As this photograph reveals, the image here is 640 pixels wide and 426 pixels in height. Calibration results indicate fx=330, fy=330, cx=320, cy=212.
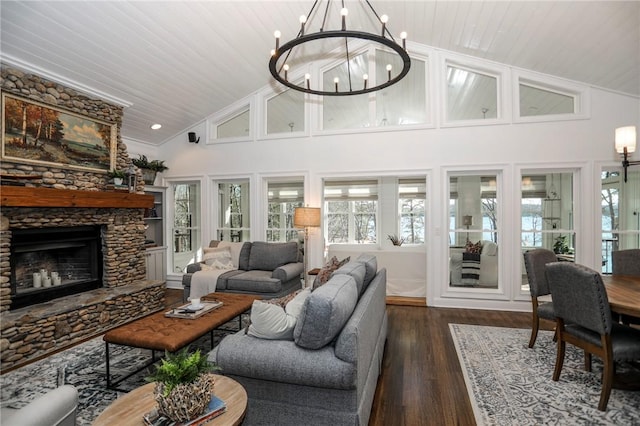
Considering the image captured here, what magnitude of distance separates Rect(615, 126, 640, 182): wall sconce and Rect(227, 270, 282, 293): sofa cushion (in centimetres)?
475

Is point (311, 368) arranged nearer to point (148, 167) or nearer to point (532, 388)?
point (532, 388)

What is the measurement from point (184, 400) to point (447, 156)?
15.3ft

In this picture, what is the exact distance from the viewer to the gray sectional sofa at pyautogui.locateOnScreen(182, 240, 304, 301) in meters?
4.66

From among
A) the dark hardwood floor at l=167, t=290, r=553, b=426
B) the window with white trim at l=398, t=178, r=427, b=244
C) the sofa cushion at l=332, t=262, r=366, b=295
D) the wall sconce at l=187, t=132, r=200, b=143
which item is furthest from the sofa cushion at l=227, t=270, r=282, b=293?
the window with white trim at l=398, t=178, r=427, b=244

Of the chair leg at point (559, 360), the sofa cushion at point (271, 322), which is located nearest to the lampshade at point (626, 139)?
the chair leg at point (559, 360)

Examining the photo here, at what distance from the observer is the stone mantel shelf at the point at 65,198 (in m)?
3.32

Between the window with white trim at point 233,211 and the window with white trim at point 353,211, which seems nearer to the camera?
the window with white trim at point 233,211

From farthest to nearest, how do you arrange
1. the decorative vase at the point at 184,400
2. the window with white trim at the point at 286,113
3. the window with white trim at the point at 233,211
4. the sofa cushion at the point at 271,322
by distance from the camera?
the window with white trim at the point at 233,211 → the window with white trim at the point at 286,113 → the sofa cushion at the point at 271,322 → the decorative vase at the point at 184,400

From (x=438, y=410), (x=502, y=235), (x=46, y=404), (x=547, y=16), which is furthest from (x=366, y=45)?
(x=46, y=404)

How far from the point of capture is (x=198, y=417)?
143 cm

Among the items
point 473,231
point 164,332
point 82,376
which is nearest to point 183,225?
point 82,376

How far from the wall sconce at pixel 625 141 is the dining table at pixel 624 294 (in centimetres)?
180

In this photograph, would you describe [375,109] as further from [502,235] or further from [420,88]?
[502,235]

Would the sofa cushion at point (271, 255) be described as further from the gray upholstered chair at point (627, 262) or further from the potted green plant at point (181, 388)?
the gray upholstered chair at point (627, 262)
